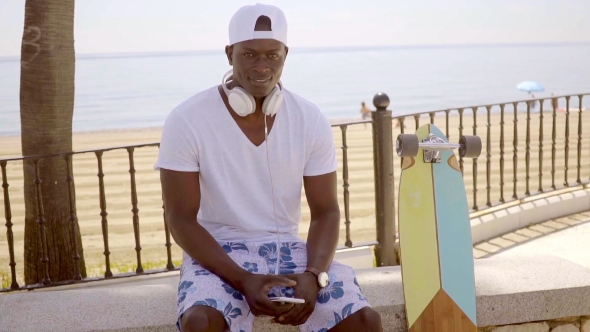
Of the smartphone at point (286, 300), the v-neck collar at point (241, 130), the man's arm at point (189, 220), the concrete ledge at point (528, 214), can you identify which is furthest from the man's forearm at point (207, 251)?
the concrete ledge at point (528, 214)

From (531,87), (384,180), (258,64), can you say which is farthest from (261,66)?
(531,87)

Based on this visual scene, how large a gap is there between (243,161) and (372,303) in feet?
2.76

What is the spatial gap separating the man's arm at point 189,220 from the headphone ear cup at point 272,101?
355 mm

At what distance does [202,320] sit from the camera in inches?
88.8

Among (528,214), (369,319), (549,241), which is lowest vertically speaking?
(549,241)

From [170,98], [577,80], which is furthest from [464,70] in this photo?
[170,98]

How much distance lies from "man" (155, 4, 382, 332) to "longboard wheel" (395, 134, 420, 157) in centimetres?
28

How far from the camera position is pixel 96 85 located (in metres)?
45.6

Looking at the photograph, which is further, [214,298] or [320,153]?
[320,153]

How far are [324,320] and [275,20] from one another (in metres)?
1.10

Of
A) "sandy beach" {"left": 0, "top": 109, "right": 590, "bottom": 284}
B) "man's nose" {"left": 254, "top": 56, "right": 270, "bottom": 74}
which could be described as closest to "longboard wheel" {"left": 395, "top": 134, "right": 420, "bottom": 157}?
"man's nose" {"left": 254, "top": 56, "right": 270, "bottom": 74}

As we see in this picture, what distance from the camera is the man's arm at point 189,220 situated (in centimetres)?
249

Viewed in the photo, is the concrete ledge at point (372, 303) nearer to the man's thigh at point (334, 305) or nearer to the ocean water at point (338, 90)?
the man's thigh at point (334, 305)

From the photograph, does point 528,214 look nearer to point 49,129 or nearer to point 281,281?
point 49,129
